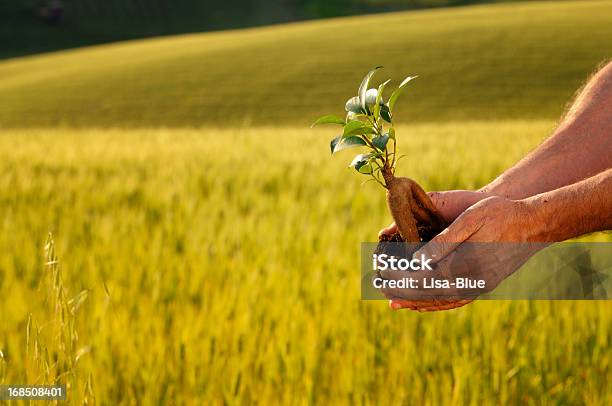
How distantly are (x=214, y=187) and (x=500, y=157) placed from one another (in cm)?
182

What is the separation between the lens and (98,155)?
17.1 feet

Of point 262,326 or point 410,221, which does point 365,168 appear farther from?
point 262,326

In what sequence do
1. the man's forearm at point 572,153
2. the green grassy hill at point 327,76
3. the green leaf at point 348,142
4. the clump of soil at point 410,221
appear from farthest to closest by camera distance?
the green grassy hill at point 327,76
the man's forearm at point 572,153
the clump of soil at point 410,221
the green leaf at point 348,142

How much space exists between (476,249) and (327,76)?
18.6 metres

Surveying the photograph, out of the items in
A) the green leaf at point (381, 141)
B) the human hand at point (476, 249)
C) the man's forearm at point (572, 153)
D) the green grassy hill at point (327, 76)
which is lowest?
the human hand at point (476, 249)

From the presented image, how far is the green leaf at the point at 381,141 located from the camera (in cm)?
91

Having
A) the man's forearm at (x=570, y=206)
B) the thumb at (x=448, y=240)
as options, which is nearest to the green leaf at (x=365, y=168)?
the thumb at (x=448, y=240)

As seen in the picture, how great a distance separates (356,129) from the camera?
931mm

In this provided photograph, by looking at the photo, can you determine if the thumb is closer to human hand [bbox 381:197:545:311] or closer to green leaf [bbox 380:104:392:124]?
human hand [bbox 381:197:545:311]

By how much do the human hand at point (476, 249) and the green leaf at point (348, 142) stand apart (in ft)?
0.71

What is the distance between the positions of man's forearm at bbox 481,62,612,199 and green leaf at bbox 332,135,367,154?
1.62 ft

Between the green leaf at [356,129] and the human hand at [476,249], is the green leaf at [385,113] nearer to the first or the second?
the green leaf at [356,129]

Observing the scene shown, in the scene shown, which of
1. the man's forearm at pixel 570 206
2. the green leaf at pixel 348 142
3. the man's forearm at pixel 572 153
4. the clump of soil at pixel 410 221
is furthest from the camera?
the man's forearm at pixel 572 153

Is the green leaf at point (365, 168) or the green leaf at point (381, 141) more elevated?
the green leaf at point (381, 141)
